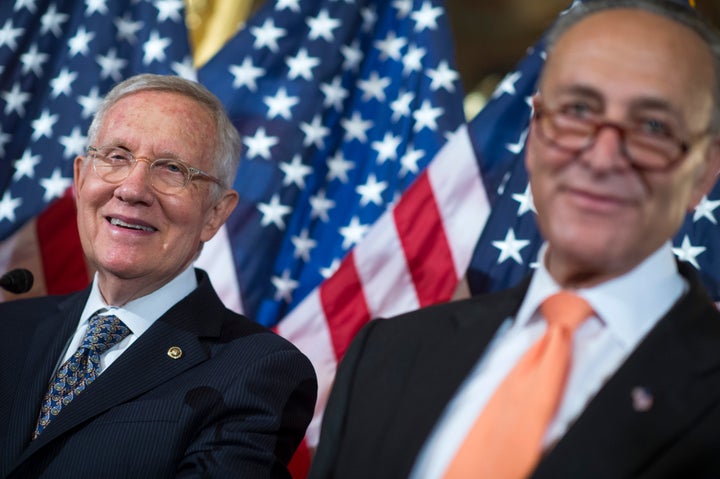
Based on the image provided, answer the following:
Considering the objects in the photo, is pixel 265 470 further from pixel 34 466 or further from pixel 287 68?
pixel 287 68

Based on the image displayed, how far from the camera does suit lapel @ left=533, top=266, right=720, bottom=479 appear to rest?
101cm

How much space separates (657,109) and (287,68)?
2.23 metres

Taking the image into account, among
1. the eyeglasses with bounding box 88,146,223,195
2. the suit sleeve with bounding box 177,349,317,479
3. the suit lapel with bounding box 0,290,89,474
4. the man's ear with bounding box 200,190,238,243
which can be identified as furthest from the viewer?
the man's ear with bounding box 200,190,238,243

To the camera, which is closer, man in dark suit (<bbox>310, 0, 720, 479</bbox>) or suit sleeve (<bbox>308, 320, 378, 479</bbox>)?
man in dark suit (<bbox>310, 0, 720, 479</bbox>)

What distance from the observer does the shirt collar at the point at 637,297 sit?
1.11 m

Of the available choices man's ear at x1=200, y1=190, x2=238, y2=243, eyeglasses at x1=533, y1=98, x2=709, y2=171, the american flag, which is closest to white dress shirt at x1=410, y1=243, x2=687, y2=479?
eyeglasses at x1=533, y1=98, x2=709, y2=171

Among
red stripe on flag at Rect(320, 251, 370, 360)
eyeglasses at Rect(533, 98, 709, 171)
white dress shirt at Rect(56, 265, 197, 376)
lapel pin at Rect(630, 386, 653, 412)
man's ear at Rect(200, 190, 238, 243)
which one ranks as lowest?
red stripe on flag at Rect(320, 251, 370, 360)

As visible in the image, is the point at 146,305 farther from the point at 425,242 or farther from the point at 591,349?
the point at 591,349

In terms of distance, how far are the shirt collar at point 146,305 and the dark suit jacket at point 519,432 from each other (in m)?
0.92

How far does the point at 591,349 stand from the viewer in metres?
1.11

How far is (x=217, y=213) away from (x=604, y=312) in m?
1.36

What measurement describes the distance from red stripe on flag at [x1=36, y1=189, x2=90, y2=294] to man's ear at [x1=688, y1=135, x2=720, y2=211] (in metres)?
2.51

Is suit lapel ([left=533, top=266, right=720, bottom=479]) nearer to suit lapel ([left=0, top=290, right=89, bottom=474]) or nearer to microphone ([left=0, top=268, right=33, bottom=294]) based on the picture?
suit lapel ([left=0, top=290, right=89, bottom=474])

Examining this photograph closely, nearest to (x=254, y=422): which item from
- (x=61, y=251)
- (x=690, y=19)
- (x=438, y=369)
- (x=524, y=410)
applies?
(x=438, y=369)
